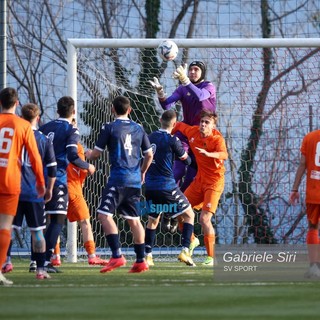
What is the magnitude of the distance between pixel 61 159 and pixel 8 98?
8.07 feet

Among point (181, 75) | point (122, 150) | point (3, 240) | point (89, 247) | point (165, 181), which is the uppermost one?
point (181, 75)

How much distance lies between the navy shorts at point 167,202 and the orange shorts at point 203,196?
0.99 ft

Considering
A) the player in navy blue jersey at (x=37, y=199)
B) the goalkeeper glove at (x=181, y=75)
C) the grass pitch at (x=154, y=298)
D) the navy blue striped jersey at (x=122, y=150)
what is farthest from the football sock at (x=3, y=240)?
the goalkeeper glove at (x=181, y=75)

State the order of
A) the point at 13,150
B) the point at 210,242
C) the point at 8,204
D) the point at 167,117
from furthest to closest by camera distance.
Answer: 1. the point at 210,242
2. the point at 167,117
3. the point at 13,150
4. the point at 8,204

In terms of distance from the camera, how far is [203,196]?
13711mm

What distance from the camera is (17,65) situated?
21.8 metres

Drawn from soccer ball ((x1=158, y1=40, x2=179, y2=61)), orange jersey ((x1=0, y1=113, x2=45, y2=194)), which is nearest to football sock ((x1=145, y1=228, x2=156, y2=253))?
soccer ball ((x1=158, y1=40, x2=179, y2=61))

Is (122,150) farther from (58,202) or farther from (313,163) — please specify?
(313,163)

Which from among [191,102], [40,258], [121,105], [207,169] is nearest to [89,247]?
[207,169]

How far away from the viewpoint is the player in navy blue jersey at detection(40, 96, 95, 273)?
12.0 metres

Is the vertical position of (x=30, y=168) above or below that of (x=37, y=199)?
above

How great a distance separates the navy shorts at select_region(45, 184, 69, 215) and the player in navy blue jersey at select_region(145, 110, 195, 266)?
3.99ft

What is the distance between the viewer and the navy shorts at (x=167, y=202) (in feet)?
43.0

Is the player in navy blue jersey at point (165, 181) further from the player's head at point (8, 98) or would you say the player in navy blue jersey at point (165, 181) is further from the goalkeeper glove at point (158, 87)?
the player's head at point (8, 98)
